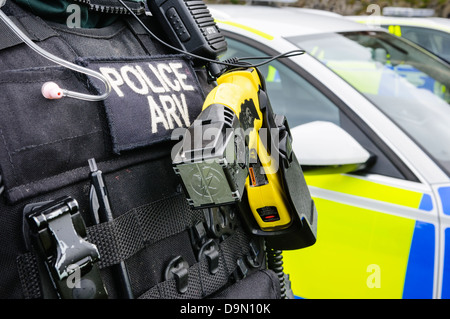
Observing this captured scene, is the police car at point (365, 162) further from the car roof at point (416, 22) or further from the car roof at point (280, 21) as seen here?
the car roof at point (416, 22)

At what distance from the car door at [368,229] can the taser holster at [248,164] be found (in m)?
0.55

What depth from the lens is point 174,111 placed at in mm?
1217

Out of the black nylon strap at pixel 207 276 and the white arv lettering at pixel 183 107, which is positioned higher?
the white arv lettering at pixel 183 107

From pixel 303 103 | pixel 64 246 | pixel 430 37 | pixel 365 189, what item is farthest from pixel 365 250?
pixel 430 37

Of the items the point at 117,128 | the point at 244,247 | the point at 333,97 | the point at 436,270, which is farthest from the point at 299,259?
the point at 117,128

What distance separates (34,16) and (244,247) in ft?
2.44

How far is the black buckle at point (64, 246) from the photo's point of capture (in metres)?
0.88

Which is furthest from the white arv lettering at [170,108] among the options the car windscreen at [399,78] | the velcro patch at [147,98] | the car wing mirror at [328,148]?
the car windscreen at [399,78]

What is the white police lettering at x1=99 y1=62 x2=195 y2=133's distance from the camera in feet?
3.71

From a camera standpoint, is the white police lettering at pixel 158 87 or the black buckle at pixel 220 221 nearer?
the white police lettering at pixel 158 87

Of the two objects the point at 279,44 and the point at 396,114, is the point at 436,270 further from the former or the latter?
the point at 279,44

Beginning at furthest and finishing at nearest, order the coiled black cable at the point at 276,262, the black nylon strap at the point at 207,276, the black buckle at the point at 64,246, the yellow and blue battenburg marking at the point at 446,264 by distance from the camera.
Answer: the yellow and blue battenburg marking at the point at 446,264 → the coiled black cable at the point at 276,262 → the black nylon strap at the point at 207,276 → the black buckle at the point at 64,246

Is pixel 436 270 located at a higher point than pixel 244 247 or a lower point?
lower

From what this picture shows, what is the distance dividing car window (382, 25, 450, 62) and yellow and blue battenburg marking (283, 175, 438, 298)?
3.23 metres
